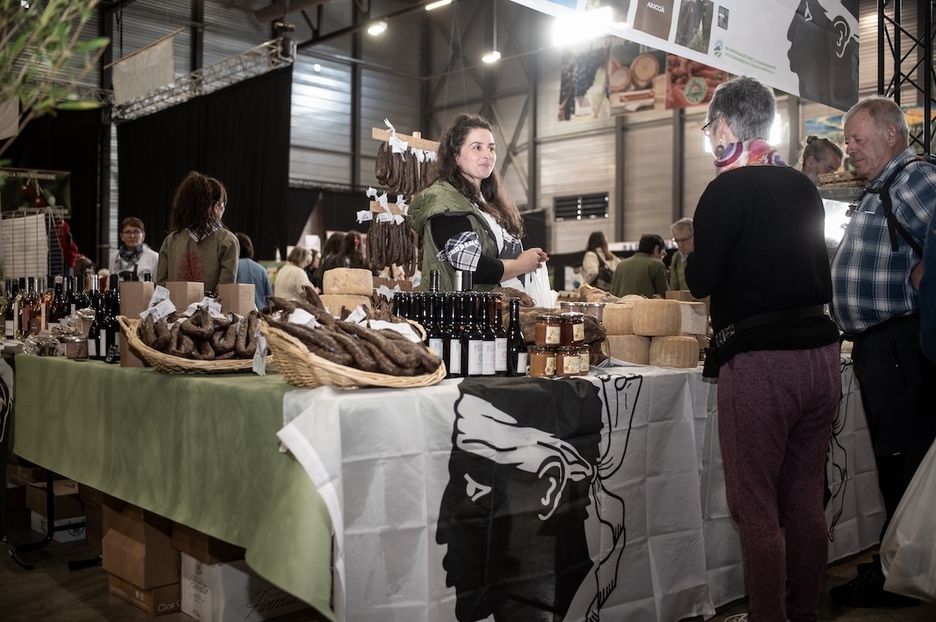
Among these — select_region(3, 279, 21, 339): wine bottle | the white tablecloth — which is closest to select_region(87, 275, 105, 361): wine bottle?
select_region(3, 279, 21, 339): wine bottle

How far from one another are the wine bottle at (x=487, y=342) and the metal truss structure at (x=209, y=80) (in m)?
9.90

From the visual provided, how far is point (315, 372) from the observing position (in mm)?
1994

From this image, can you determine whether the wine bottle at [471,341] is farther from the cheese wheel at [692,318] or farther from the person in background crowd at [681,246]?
the person in background crowd at [681,246]

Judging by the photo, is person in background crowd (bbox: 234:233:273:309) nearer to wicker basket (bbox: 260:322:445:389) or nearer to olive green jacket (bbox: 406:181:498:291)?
olive green jacket (bbox: 406:181:498:291)

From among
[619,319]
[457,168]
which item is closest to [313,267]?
[457,168]

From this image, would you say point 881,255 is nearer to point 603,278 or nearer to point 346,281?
point 346,281

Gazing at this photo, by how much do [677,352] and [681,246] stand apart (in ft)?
12.4

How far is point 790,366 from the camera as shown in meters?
2.17

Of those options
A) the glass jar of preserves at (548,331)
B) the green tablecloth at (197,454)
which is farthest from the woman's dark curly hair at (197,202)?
the glass jar of preserves at (548,331)

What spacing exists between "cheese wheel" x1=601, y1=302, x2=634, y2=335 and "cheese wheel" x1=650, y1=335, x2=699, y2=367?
0.37 ft

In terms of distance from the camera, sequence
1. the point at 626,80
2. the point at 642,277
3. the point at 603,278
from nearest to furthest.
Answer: the point at 642,277, the point at 603,278, the point at 626,80

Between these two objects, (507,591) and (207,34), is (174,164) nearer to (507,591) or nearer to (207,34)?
(207,34)

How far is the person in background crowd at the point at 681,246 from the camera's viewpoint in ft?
20.2

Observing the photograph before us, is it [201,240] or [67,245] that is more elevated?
[67,245]
